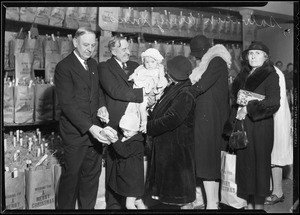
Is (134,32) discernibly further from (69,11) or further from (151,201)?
(151,201)

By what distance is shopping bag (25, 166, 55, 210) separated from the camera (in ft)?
8.95

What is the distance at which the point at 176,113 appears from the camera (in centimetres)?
245

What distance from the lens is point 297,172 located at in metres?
2.65

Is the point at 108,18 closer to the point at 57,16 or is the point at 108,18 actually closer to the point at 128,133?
the point at 57,16

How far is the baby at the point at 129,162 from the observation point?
258 cm

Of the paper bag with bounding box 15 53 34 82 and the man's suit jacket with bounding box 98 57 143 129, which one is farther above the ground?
the paper bag with bounding box 15 53 34 82

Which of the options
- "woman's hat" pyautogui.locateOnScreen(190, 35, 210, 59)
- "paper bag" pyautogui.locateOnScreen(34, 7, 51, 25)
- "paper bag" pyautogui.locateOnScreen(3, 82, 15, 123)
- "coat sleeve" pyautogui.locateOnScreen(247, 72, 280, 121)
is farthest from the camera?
"paper bag" pyautogui.locateOnScreen(34, 7, 51, 25)

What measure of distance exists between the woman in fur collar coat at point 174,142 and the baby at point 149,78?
0.07 meters

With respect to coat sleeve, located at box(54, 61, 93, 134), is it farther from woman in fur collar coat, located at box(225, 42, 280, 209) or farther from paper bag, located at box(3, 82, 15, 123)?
woman in fur collar coat, located at box(225, 42, 280, 209)

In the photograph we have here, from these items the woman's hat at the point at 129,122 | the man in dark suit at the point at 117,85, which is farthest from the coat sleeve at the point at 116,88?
the woman's hat at the point at 129,122

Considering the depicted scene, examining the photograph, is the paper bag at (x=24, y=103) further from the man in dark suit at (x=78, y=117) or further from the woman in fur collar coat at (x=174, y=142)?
the woman in fur collar coat at (x=174, y=142)

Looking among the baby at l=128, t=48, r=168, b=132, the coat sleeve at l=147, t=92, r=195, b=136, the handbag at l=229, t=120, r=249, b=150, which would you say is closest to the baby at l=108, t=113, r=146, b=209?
the baby at l=128, t=48, r=168, b=132

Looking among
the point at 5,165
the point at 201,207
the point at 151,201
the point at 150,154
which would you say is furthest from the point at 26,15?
the point at 201,207

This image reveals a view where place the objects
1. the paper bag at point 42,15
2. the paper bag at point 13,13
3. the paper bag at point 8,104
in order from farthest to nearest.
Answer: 1. the paper bag at point 42,15
2. the paper bag at point 13,13
3. the paper bag at point 8,104
